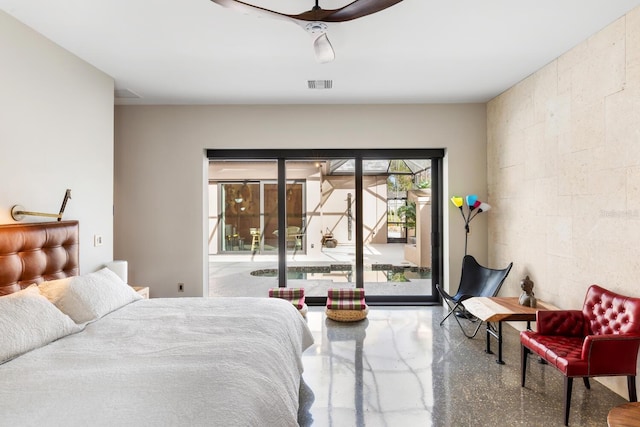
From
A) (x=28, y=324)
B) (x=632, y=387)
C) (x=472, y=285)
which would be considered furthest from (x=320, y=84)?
(x=632, y=387)

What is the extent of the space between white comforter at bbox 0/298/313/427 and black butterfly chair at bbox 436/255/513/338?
2.35 m

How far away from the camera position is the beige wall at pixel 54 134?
254 centimetres

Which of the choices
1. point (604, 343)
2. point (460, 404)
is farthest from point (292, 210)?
point (604, 343)

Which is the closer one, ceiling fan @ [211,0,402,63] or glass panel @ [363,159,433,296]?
ceiling fan @ [211,0,402,63]

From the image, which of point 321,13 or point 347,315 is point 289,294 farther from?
point 321,13

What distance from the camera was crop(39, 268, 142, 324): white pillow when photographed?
2.36 m

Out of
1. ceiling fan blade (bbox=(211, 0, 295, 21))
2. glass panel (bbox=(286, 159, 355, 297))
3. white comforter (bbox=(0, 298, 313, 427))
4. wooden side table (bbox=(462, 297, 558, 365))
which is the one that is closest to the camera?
white comforter (bbox=(0, 298, 313, 427))

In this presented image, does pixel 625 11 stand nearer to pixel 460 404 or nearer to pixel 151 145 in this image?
pixel 460 404

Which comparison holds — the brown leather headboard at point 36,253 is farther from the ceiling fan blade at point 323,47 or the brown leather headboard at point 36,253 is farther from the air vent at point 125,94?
the ceiling fan blade at point 323,47

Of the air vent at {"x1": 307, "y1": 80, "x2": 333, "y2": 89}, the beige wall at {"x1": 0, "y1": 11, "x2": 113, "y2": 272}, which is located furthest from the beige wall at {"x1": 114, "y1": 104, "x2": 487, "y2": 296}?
the beige wall at {"x1": 0, "y1": 11, "x2": 113, "y2": 272}

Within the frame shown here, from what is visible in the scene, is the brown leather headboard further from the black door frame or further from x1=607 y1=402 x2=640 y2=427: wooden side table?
x1=607 y1=402 x2=640 y2=427: wooden side table

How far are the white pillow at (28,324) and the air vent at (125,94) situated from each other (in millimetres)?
2726

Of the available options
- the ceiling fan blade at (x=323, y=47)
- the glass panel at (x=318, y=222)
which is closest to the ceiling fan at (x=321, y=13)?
the ceiling fan blade at (x=323, y=47)

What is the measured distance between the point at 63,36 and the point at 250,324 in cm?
278
